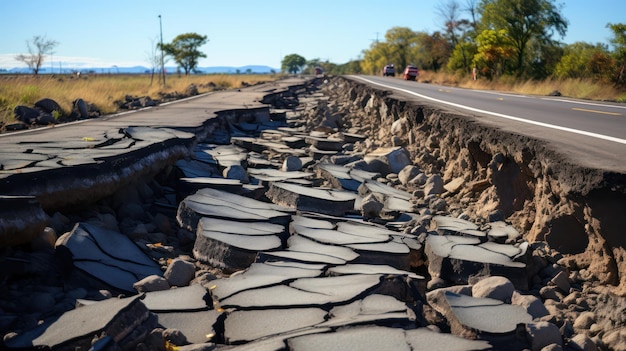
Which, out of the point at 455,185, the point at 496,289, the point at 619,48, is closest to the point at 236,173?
the point at 455,185

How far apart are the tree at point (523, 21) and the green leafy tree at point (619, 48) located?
1106 centimetres

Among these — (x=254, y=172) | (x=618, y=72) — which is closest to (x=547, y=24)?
(x=618, y=72)

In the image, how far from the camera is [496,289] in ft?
12.3

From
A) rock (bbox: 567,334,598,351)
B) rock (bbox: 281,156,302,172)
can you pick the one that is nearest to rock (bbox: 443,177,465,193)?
rock (bbox: 281,156,302,172)

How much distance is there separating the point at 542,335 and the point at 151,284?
2.21 m

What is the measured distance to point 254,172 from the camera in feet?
25.5

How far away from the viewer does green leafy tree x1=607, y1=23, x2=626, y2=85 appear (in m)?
25.9

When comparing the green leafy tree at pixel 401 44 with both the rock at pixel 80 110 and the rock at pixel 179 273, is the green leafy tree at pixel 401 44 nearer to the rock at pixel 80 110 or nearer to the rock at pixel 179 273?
the rock at pixel 80 110

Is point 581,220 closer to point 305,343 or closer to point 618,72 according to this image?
point 305,343

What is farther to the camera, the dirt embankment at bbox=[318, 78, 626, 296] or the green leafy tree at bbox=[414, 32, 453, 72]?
the green leafy tree at bbox=[414, 32, 453, 72]

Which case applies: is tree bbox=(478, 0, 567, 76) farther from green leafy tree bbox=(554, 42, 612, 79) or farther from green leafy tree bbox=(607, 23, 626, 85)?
green leafy tree bbox=(607, 23, 626, 85)

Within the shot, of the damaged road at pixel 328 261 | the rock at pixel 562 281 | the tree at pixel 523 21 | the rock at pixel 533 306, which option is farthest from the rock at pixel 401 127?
the tree at pixel 523 21

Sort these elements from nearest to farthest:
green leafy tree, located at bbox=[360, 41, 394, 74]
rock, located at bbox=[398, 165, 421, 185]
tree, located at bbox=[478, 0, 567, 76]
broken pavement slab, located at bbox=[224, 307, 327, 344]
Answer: broken pavement slab, located at bbox=[224, 307, 327, 344], rock, located at bbox=[398, 165, 421, 185], tree, located at bbox=[478, 0, 567, 76], green leafy tree, located at bbox=[360, 41, 394, 74]

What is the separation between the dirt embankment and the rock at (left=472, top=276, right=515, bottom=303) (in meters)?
0.59
